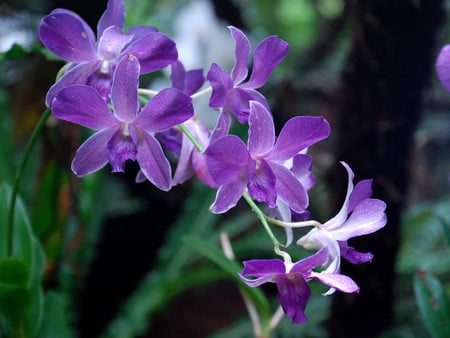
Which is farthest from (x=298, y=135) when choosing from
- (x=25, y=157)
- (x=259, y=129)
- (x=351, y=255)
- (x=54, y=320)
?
(x=54, y=320)

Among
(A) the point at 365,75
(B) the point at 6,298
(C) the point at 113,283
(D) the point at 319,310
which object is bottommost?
(C) the point at 113,283

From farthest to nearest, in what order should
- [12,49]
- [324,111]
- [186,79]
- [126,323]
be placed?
[324,111] → [126,323] → [12,49] → [186,79]

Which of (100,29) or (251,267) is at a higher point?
(100,29)

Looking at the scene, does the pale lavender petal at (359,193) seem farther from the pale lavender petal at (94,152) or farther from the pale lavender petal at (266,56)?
the pale lavender petal at (94,152)

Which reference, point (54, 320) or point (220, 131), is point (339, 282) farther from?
point (54, 320)

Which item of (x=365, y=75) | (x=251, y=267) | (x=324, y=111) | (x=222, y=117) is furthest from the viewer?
(x=324, y=111)

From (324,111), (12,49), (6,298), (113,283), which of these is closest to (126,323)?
(113,283)

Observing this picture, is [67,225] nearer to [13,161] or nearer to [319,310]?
[13,161]
